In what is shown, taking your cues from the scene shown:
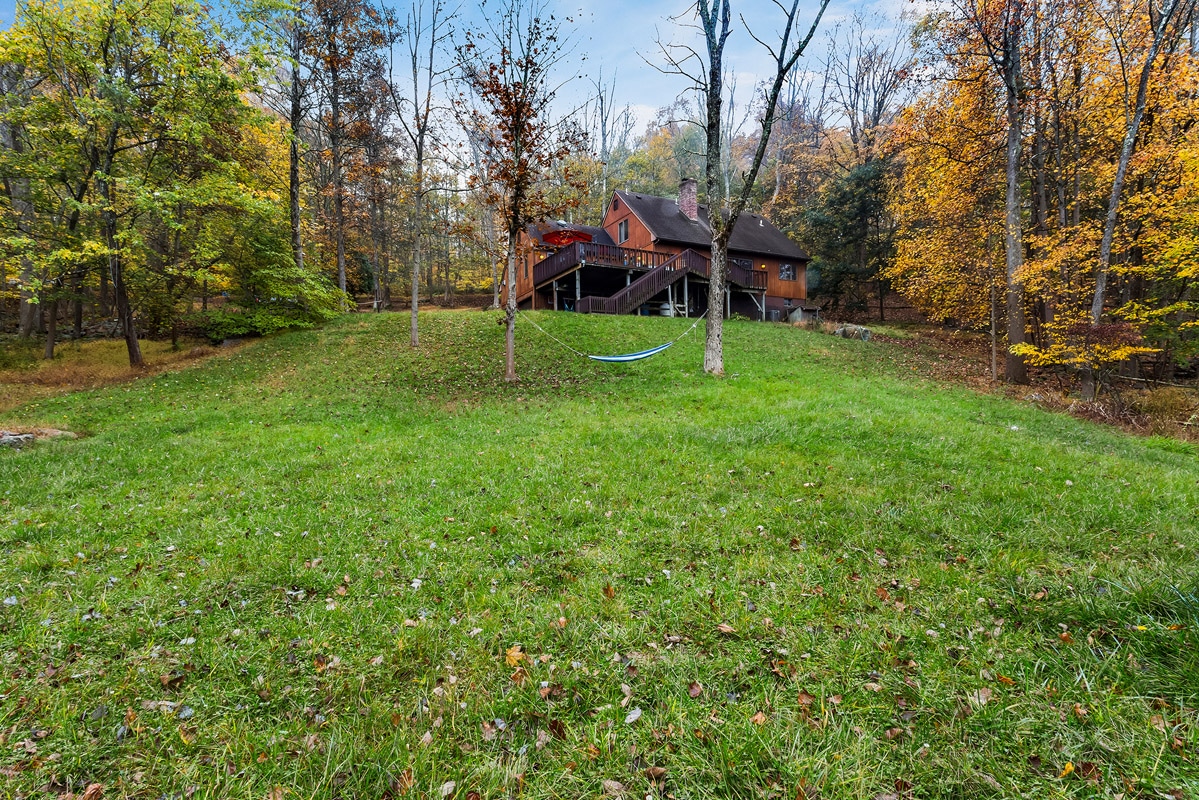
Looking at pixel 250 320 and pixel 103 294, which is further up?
pixel 103 294

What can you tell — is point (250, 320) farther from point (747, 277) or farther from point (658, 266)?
point (747, 277)

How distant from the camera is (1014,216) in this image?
12039 millimetres

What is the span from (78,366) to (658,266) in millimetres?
A: 20626

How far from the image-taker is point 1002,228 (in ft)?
46.2

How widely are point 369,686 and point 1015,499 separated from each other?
5790mm

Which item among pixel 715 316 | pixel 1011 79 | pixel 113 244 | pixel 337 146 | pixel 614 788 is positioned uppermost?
pixel 337 146

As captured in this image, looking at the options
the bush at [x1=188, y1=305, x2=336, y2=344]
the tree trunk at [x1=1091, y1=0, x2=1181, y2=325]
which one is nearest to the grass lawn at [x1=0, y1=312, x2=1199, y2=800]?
the tree trunk at [x1=1091, y1=0, x2=1181, y2=325]

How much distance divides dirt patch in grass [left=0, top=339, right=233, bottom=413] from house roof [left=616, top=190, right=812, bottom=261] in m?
19.5

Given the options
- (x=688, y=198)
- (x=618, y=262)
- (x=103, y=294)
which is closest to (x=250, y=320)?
(x=103, y=294)

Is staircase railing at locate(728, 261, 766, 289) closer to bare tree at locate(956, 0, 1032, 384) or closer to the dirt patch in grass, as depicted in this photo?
bare tree at locate(956, 0, 1032, 384)

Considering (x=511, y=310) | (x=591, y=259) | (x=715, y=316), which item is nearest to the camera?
(x=511, y=310)

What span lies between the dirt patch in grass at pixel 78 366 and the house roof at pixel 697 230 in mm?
19505

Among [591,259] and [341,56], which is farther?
[591,259]

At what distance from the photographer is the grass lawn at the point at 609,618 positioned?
203cm
